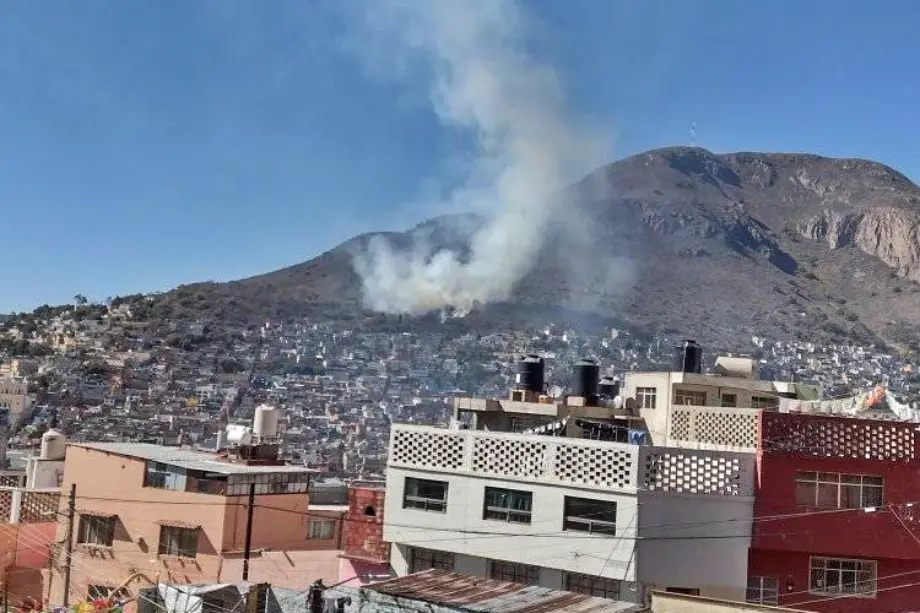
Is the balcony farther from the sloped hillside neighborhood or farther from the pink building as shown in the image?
the pink building

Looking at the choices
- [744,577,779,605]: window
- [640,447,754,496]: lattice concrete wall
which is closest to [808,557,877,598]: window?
[744,577,779,605]: window

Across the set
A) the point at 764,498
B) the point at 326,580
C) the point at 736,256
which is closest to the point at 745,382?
the point at 764,498

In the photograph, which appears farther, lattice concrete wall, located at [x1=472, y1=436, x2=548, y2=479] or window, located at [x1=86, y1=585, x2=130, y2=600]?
window, located at [x1=86, y1=585, x2=130, y2=600]

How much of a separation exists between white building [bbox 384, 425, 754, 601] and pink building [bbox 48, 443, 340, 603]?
3.07 metres

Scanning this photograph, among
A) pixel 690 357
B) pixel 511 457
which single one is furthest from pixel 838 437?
pixel 690 357

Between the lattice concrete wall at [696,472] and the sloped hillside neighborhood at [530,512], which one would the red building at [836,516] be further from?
the lattice concrete wall at [696,472]

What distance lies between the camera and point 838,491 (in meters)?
12.4

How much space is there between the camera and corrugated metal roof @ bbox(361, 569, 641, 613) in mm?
8438

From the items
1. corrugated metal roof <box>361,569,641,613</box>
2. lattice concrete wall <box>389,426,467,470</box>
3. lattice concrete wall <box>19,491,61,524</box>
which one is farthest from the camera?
lattice concrete wall <box>19,491,61,524</box>

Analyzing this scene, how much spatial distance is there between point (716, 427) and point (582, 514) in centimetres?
344

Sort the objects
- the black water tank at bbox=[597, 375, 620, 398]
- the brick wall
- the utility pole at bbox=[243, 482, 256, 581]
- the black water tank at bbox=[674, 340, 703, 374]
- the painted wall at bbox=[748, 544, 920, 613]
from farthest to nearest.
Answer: the black water tank at bbox=[597, 375, 620, 398] → the black water tank at bbox=[674, 340, 703, 374] → the utility pole at bbox=[243, 482, 256, 581] → the brick wall → the painted wall at bbox=[748, 544, 920, 613]

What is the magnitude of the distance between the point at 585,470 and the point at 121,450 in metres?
10.2

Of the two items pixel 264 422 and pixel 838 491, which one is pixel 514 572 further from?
pixel 264 422

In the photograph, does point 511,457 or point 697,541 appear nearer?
point 697,541
